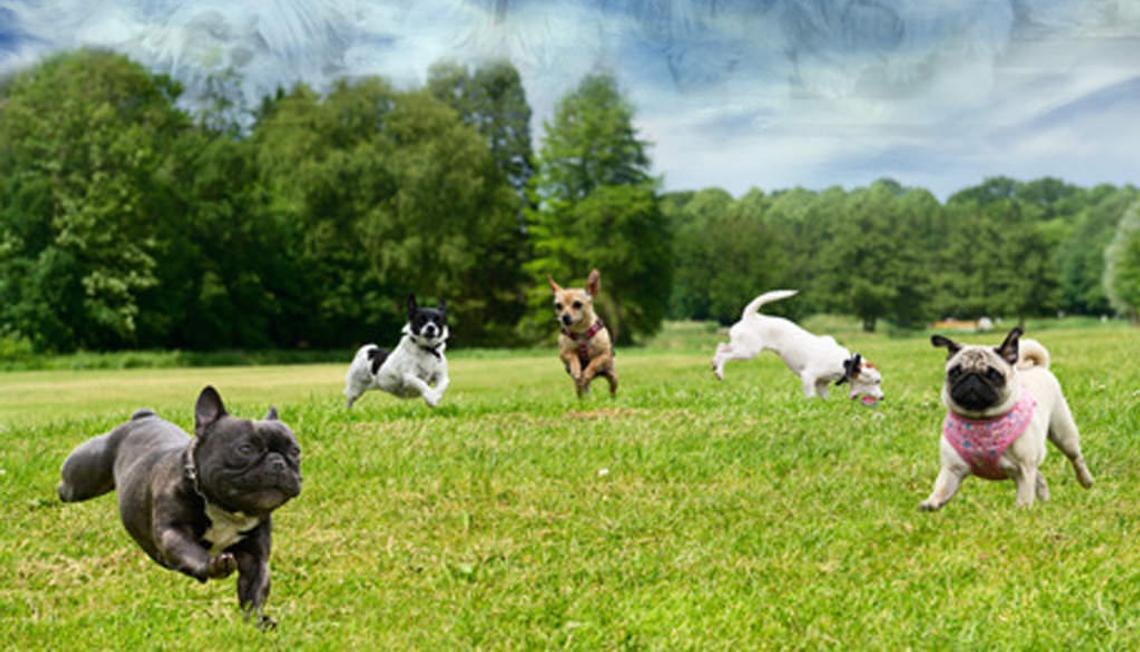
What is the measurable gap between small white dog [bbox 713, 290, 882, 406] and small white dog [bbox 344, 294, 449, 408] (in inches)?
147

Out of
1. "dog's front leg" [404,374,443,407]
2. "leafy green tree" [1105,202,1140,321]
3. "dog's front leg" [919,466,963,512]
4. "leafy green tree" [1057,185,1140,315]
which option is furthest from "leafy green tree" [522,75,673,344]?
"dog's front leg" [919,466,963,512]

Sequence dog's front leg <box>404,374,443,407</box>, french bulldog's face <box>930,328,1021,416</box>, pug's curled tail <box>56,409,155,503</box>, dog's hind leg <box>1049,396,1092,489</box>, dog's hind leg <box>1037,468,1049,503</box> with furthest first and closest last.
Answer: dog's front leg <box>404,374,443,407</box> < dog's hind leg <box>1037,468,1049,503</box> < dog's hind leg <box>1049,396,1092,489</box> < french bulldog's face <box>930,328,1021,416</box> < pug's curled tail <box>56,409,155,503</box>

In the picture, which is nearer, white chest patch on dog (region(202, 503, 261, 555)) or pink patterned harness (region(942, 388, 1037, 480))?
white chest patch on dog (region(202, 503, 261, 555))

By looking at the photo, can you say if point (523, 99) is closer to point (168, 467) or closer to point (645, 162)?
point (645, 162)

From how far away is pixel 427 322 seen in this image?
432 inches

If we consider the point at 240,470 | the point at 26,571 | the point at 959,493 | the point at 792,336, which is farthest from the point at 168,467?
the point at 792,336

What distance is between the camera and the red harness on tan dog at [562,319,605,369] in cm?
1252

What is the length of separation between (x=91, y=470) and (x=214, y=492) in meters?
1.57

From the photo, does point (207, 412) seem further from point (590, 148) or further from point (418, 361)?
point (590, 148)

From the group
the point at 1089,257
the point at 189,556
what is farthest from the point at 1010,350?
the point at 1089,257

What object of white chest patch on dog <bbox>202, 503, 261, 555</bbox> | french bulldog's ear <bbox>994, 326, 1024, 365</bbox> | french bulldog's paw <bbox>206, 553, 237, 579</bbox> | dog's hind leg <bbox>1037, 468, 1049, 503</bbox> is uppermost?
french bulldog's ear <bbox>994, 326, 1024, 365</bbox>

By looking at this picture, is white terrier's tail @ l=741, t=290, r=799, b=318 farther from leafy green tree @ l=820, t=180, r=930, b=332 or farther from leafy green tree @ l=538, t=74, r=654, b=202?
leafy green tree @ l=820, t=180, r=930, b=332

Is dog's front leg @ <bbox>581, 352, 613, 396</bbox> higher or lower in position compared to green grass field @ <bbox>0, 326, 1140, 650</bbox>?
higher

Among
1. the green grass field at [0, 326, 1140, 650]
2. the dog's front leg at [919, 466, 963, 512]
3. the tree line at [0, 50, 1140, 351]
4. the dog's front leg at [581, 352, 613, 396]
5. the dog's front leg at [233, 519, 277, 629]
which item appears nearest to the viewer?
the dog's front leg at [233, 519, 277, 629]
